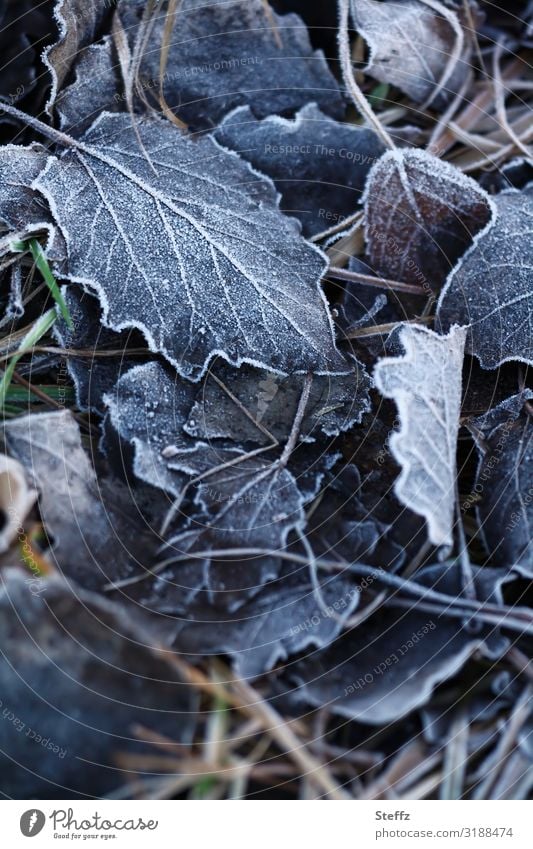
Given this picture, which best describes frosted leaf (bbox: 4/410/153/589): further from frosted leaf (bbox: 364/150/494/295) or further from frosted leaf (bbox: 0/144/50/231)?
frosted leaf (bbox: 364/150/494/295)

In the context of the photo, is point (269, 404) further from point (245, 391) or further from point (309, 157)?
point (309, 157)

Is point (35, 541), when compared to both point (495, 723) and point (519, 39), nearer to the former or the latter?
point (495, 723)

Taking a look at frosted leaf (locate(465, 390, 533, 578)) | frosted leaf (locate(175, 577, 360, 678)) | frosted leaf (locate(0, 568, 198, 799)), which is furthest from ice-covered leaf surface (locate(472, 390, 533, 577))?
frosted leaf (locate(0, 568, 198, 799))

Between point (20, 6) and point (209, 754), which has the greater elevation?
point (20, 6)
